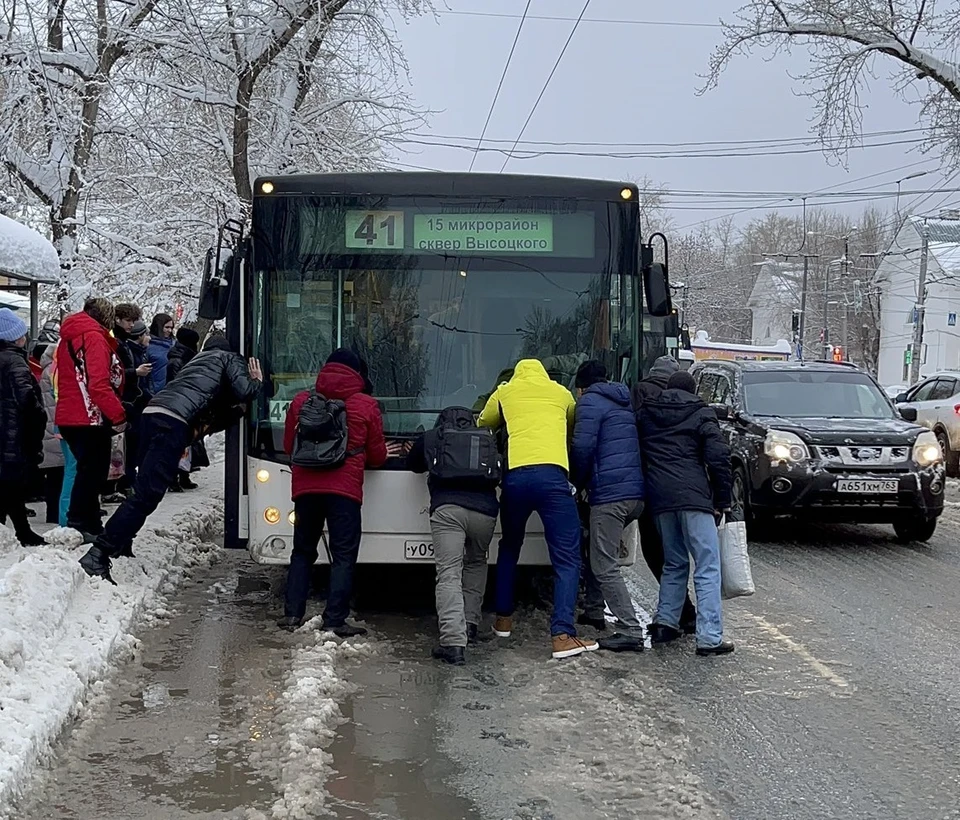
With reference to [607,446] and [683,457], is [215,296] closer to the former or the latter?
[607,446]

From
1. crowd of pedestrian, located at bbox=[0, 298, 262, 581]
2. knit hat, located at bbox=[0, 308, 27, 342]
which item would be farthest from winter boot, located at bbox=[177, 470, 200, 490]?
knit hat, located at bbox=[0, 308, 27, 342]

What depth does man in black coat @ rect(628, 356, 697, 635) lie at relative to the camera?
7.87m

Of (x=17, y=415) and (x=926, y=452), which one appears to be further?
(x=926, y=452)

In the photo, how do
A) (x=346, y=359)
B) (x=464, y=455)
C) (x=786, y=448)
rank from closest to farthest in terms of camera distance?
(x=464, y=455), (x=346, y=359), (x=786, y=448)

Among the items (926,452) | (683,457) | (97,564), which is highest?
(683,457)

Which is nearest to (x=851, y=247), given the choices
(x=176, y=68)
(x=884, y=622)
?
(x=176, y=68)

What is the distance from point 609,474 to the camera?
7.72 metres

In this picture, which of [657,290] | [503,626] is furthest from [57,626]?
[657,290]

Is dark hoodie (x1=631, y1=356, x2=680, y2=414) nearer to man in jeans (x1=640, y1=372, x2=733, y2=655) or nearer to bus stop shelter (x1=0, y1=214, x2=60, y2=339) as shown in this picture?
man in jeans (x1=640, y1=372, x2=733, y2=655)

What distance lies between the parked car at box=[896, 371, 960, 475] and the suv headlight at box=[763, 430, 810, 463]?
25.8ft

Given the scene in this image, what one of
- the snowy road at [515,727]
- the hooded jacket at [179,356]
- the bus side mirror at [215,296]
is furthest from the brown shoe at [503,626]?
the hooded jacket at [179,356]

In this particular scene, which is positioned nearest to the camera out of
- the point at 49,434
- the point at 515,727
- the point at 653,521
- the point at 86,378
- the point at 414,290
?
the point at 515,727

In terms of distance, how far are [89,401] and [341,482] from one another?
2585 millimetres

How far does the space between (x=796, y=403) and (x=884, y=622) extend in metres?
5.00
